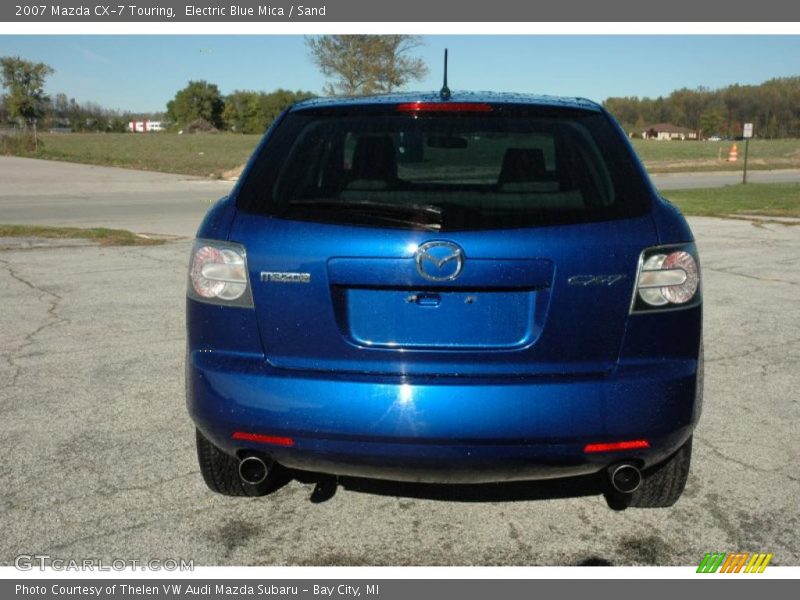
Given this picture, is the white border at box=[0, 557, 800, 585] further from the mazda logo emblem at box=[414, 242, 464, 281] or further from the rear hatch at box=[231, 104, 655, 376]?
the mazda logo emblem at box=[414, 242, 464, 281]

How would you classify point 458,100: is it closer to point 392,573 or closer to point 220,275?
point 220,275

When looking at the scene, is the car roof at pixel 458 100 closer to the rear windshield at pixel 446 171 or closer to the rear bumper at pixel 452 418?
the rear windshield at pixel 446 171

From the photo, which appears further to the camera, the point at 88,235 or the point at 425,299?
the point at 88,235

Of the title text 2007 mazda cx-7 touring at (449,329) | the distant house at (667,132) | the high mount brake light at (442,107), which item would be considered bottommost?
the title text 2007 mazda cx-7 touring at (449,329)

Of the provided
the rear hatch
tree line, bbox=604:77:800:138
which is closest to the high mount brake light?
the rear hatch

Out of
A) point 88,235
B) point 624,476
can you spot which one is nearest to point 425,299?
point 624,476

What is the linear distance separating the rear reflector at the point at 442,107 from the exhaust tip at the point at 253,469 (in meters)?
1.32

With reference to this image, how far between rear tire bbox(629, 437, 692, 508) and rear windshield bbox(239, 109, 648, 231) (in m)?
1.00

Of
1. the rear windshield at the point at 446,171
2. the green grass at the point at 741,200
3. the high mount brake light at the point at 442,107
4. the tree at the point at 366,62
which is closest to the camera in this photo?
the rear windshield at the point at 446,171

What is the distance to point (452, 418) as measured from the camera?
8.54 ft

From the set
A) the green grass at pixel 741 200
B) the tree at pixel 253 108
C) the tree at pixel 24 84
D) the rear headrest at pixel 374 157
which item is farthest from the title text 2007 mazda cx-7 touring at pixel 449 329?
the tree at pixel 253 108

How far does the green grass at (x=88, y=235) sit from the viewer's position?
11391mm

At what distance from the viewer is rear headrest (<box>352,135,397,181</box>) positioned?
3068 millimetres

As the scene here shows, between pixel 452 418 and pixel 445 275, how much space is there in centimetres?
44
